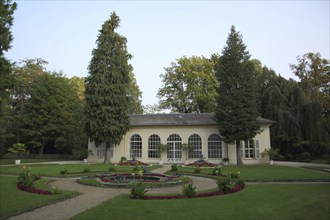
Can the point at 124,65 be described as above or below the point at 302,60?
below

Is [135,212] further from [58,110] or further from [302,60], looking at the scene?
[302,60]

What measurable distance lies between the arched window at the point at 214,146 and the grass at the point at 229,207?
2056 cm

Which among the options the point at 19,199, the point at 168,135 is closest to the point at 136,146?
the point at 168,135

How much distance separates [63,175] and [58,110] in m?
26.0

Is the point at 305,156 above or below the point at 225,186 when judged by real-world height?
below

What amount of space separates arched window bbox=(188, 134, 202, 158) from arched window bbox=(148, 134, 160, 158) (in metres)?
3.95

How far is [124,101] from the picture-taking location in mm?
31312

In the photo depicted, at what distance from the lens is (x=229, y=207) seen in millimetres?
8984

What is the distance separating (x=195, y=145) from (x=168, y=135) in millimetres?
3500

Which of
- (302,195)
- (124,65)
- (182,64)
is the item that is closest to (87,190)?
(302,195)

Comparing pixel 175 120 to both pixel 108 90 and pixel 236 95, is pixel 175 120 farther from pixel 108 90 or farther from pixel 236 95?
pixel 108 90

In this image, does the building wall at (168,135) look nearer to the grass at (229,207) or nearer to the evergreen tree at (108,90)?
the evergreen tree at (108,90)

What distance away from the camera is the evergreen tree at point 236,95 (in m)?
27.8

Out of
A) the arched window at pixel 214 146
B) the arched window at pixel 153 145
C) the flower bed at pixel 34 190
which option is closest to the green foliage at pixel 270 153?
the arched window at pixel 214 146
